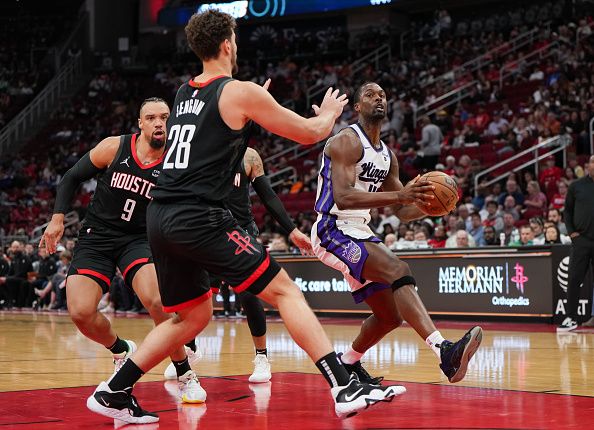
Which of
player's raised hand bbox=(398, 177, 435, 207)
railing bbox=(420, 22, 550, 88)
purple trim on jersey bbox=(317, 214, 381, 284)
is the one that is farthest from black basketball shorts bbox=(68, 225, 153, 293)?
railing bbox=(420, 22, 550, 88)

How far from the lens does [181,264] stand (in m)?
5.25

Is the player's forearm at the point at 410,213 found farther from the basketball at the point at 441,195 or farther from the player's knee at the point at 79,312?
the player's knee at the point at 79,312

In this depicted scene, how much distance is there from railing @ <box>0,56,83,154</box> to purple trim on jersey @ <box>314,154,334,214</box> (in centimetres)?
2973

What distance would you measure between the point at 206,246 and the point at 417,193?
56.6 inches

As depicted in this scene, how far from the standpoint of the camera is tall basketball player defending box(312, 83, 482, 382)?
620 centimetres

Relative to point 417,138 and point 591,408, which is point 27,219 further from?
point 591,408

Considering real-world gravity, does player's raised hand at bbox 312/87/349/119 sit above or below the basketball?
above

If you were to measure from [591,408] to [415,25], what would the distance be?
26.5 meters

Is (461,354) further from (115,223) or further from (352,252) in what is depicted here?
(115,223)

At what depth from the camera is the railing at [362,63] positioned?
1148 inches

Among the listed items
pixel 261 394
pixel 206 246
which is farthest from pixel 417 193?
pixel 261 394

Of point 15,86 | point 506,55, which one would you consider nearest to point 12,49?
point 15,86

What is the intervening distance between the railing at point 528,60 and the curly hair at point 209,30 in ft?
64.2

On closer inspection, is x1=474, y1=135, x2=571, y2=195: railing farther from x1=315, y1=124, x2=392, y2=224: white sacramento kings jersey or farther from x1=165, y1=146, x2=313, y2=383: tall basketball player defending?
x1=315, y1=124, x2=392, y2=224: white sacramento kings jersey
